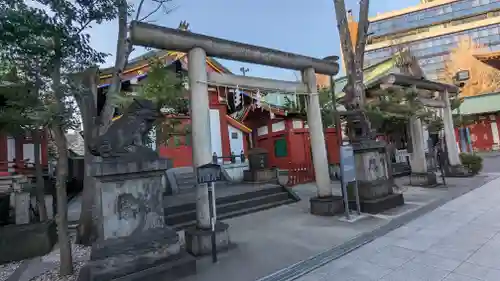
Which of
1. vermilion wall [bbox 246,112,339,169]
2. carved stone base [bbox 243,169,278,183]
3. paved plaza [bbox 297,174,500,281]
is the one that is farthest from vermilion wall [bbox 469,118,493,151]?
paved plaza [bbox 297,174,500,281]

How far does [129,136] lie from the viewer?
4.13 m

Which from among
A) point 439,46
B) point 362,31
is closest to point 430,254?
point 362,31

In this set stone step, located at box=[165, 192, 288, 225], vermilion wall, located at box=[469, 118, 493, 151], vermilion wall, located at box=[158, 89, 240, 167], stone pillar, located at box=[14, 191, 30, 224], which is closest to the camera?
stone pillar, located at box=[14, 191, 30, 224]

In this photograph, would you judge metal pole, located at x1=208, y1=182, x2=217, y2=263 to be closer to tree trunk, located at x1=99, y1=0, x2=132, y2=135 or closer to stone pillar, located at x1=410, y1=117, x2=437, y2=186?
tree trunk, located at x1=99, y1=0, x2=132, y2=135

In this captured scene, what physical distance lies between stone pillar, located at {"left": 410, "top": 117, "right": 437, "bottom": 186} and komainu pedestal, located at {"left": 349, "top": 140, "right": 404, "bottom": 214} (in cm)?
390

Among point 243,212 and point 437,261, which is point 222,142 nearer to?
point 243,212

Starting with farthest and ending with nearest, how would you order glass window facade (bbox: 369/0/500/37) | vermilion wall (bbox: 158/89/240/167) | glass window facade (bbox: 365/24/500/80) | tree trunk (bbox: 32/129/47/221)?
glass window facade (bbox: 369/0/500/37), glass window facade (bbox: 365/24/500/80), vermilion wall (bbox: 158/89/240/167), tree trunk (bbox: 32/129/47/221)

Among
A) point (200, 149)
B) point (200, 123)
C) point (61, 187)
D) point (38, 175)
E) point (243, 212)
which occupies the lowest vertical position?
point (243, 212)

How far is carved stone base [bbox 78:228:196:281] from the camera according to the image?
3.57 meters

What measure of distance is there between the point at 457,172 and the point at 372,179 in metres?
7.80

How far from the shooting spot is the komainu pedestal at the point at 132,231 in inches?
143

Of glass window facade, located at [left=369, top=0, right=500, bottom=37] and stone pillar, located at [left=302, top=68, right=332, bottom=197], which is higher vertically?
glass window facade, located at [left=369, top=0, right=500, bottom=37]

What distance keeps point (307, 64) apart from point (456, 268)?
215 inches

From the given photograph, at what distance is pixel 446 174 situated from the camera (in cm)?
1275
